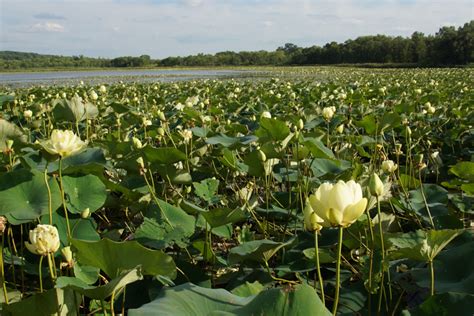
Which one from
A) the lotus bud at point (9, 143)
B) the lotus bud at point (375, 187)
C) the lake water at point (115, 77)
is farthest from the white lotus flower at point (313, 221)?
the lake water at point (115, 77)

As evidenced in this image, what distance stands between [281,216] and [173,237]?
650mm

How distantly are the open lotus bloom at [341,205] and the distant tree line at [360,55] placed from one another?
109ft

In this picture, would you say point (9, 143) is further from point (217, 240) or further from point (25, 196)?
point (217, 240)

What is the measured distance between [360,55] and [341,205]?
1846 inches

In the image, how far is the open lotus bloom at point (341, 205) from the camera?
0.92m

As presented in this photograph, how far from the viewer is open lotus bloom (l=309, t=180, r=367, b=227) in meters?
0.92

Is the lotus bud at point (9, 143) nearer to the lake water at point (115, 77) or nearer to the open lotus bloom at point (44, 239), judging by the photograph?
the open lotus bloom at point (44, 239)

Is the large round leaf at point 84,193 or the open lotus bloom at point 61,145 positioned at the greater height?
the open lotus bloom at point 61,145

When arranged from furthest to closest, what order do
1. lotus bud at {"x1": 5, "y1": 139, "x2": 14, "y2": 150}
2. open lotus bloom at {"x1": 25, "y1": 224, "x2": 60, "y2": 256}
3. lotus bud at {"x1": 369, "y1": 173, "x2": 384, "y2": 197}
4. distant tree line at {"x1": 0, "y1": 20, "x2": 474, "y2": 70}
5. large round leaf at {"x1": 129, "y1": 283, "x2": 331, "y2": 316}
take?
1. distant tree line at {"x1": 0, "y1": 20, "x2": 474, "y2": 70}
2. lotus bud at {"x1": 5, "y1": 139, "x2": 14, "y2": 150}
3. lotus bud at {"x1": 369, "y1": 173, "x2": 384, "y2": 197}
4. open lotus bloom at {"x1": 25, "y1": 224, "x2": 60, "y2": 256}
5. large round leaf at {"x1": 129, "y1": 283, "x2": 331, "y2": 316}

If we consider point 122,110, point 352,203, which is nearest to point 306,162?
point 352,203

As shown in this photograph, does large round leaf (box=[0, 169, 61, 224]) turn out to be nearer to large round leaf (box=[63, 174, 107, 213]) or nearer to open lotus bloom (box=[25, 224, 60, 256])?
large round leaf (box=[63, 174, 107, 213])

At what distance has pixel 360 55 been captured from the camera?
45.5 metres

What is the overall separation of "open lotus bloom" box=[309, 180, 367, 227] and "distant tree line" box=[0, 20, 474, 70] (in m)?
33.2

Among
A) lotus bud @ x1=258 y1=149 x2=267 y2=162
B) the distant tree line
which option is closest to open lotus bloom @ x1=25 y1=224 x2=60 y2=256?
lotus bud @ x1=258 y1=149 x2=267 y2=162
